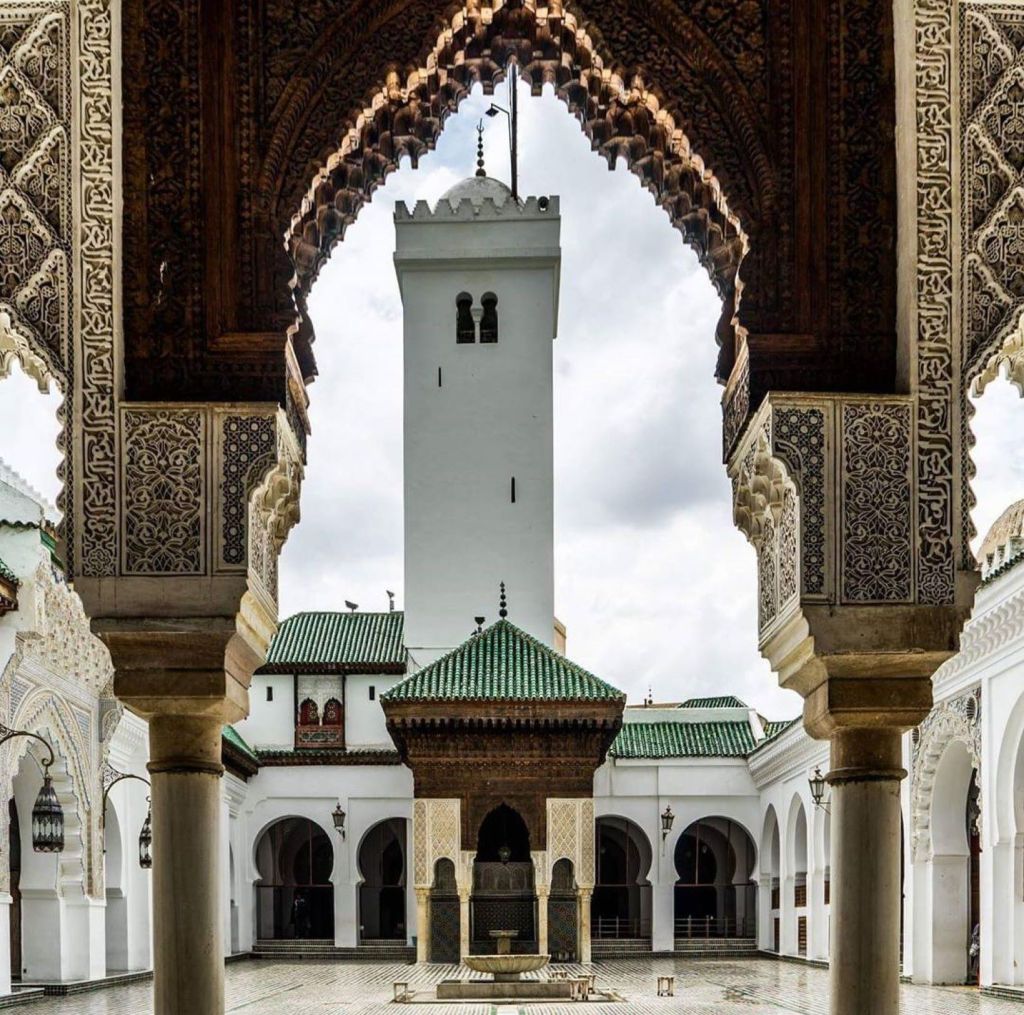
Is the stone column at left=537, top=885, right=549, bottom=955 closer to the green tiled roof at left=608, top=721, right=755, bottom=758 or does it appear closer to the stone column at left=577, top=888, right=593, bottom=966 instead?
the stone column at left=577, top=888, right=593, bottom=966

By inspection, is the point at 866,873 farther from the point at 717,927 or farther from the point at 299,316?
the point at 717,927

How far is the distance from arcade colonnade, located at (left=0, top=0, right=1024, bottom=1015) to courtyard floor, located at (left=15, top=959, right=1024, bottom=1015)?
7.37 metres

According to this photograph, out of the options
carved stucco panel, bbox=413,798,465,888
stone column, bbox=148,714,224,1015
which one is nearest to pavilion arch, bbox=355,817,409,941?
carved stucco panel, bbox=413,798,465,888

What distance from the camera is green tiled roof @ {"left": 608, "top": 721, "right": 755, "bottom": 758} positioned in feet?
75.9

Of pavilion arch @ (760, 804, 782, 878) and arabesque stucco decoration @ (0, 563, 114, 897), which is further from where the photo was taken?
pavilion arch @ (760, 804, 782, 878)

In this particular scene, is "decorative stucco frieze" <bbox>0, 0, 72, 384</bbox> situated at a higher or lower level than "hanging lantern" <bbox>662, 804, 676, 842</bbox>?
higher

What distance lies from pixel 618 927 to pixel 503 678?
5847 mm

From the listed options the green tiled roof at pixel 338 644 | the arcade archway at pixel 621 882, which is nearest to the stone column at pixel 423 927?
the arcade archway at pixel 621 882

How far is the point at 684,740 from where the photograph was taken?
23.6 metres

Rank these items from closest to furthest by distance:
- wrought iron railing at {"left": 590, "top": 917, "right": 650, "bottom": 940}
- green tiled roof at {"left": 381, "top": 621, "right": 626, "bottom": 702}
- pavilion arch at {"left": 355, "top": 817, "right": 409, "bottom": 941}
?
green tiled roof at {"left": 381, "top": 621, "right": 626, "bottom": 702} < wrought iron railing at {"left": 590, "top": 917, "right": 650, "bottom": 940} < pavilion arch at {"left": 355, "top": 817, "right": 409, "bottom": 941}

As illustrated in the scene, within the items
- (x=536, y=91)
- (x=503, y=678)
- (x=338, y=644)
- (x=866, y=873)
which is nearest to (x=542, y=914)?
(x=503, y=678)

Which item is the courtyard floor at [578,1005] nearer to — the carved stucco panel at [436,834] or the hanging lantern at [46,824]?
the carved stucco panel at [436,834]

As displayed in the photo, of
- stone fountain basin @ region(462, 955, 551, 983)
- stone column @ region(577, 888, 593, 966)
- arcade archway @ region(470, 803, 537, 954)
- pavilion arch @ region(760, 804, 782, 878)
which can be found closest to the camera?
stone fountain basin @ region(462, 955, 551, 983)

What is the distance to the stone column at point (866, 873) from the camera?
4.38 metres
